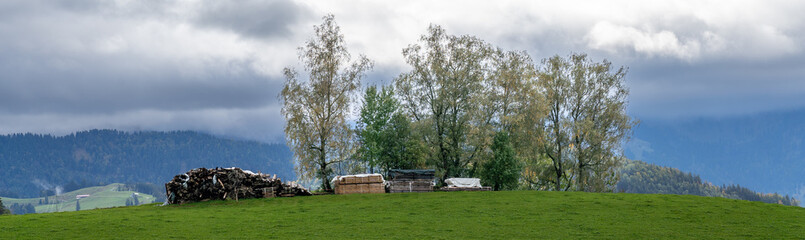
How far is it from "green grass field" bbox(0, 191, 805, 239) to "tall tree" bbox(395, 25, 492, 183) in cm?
1745

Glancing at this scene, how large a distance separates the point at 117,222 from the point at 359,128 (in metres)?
33.6

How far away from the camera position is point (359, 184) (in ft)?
150

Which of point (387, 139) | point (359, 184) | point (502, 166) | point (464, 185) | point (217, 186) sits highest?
point (387, 139)

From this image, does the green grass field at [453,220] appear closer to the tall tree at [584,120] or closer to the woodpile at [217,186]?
the woodpile at [217,186]

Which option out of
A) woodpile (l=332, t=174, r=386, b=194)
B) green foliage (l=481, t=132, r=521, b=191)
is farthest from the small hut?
woodpile (l=332, t=174, r=386, b=194)

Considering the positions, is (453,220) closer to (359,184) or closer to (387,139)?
(359,184)

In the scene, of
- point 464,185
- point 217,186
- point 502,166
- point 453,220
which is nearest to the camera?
point 453,220

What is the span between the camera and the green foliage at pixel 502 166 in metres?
49.6

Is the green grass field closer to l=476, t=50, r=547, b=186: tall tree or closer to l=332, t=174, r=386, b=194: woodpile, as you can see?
l=332, t=174, r=386, b=194: woodpile

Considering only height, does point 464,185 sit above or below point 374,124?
below

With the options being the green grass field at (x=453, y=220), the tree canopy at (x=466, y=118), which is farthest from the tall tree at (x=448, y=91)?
the green grass field at (x=453, y=220)

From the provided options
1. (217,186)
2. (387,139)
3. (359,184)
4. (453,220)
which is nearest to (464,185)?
(359,184)

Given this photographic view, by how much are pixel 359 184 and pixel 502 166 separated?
41.9 ft

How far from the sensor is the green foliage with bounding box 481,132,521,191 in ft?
163
